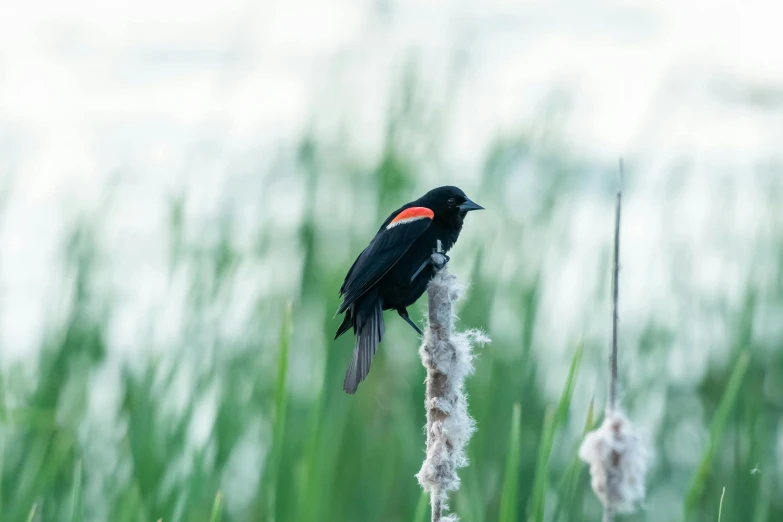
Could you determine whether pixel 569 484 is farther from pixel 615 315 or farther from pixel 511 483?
pixel 615 315

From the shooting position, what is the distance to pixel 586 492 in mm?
3295

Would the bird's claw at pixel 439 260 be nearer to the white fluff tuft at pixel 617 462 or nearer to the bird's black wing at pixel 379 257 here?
the bird's black wing at pixel 379 257

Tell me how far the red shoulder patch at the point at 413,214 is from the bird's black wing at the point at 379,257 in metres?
0.01

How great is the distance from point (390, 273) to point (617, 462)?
71cm

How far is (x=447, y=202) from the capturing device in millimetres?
1542

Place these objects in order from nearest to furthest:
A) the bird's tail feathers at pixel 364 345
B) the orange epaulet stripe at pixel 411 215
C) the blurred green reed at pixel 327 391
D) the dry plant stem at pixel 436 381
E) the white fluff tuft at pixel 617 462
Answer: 1. the white fluff tuft at pixel 617 462
2. the dry plant stem at pixel 436 381
3. the bird's tail feathers at pixel 364 345
4. the orange epaulet stripe at pixel 411 215
5. the blurred green reed at pixel 327 391

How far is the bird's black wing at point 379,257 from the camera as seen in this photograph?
134 centimetres

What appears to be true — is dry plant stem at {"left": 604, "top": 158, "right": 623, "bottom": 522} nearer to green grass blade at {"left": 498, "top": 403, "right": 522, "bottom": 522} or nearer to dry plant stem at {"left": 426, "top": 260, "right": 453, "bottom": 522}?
dry plant stem at {"left": 426, "top": 260, "right": 453, "bottom": 522}

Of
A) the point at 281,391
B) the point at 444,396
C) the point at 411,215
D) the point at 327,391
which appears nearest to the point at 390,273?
the point at 411,215

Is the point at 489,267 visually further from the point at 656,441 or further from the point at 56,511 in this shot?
the point at 56,511

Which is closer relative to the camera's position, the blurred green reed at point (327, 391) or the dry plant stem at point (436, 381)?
the dry plant stem at point (436, 381)

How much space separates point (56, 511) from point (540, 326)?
1939 mm

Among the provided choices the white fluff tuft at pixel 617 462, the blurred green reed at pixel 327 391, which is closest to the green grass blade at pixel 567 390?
the white fluff tuft at pixel 617 462

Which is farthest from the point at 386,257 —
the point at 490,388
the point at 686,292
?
the point at 686,292
